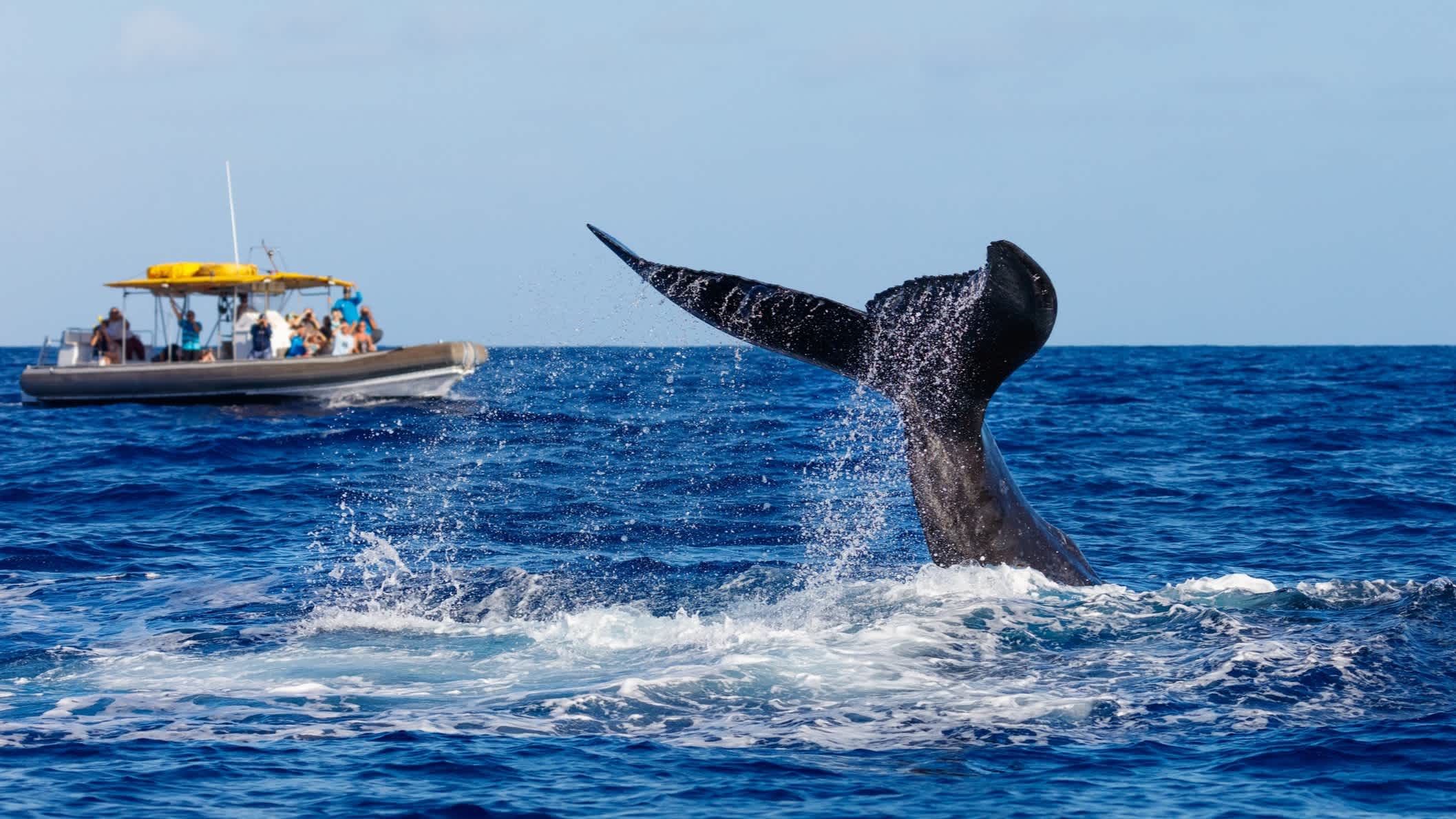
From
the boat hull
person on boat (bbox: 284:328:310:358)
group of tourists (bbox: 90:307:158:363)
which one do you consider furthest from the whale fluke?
group of tourists (bbox: 90:307:158:363)

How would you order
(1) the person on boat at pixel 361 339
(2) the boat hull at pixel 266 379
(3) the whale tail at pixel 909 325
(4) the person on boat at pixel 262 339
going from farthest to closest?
(1) the person on boat at pixel 361 339 < (4) the person on boat at pixel 262 339 < (2) the boat hull at pixel 266 379 < (3) the whale tail at pixel 909 325

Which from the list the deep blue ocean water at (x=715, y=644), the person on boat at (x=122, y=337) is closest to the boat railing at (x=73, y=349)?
the person on boat at (x=122, y=337)

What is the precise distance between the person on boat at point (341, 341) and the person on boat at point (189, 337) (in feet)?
8.90

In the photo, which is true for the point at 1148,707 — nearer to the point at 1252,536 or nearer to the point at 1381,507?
the point at 1252,536

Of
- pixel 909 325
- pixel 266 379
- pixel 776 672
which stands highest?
pixel 909 325

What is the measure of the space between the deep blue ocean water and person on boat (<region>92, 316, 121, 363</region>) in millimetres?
13305

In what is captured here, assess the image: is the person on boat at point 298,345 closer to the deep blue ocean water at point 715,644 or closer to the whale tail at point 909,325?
the deep blue ocean water at point 715,644

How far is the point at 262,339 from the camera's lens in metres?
28.5

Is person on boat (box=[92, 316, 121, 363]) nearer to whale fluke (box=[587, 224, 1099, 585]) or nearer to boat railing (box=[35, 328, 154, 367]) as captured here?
boat railing (box=[35, 328, 154, 367])

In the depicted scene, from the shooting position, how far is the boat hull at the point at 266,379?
27.1 metres

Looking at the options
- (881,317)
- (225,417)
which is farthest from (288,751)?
(225,417)

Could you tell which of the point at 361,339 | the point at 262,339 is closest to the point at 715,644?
the point at 262,339

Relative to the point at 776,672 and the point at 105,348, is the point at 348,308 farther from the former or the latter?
the point at 776,672

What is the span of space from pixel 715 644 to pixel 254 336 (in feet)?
75.6
